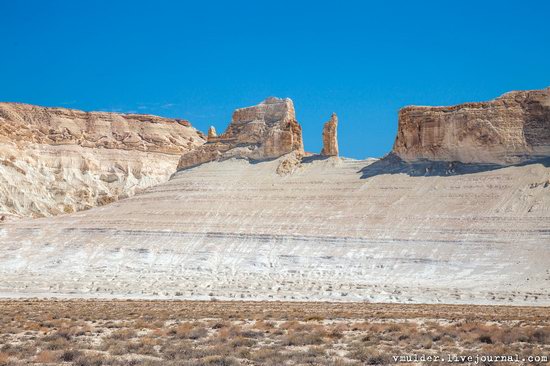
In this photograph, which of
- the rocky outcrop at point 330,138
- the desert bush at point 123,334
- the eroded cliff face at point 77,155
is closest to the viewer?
the desert bush at point 123,334

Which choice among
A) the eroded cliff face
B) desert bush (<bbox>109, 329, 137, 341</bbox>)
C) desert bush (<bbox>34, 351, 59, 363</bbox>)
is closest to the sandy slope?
desert bush (<bbox>109, 329, 137, 341</bbox>)

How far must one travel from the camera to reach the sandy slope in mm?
34781

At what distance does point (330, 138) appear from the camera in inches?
2083

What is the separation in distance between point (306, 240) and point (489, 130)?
13820mm

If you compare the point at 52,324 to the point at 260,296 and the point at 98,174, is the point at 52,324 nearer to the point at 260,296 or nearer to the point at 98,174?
the point at 260,296

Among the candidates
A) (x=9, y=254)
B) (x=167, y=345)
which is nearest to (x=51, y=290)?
(x=9, y=254)

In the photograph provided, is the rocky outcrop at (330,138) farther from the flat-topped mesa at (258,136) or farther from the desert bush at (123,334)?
the desert bush at (123,334)

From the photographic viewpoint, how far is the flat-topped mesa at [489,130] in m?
43.6

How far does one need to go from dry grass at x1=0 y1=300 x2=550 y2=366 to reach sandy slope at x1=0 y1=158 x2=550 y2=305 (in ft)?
28.6

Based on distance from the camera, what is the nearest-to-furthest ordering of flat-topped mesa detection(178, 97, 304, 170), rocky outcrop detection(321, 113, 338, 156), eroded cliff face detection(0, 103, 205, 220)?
rocky outcrop detection(321, 113, 338, 156), flat-topped mesa detection(178, 97, 304, 170), eroded cliff face detection(0, 103, 205, 220)

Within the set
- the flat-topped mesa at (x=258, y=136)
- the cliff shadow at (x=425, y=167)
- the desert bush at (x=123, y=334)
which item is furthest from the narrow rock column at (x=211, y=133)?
the desert bush at (x=123, y=334)

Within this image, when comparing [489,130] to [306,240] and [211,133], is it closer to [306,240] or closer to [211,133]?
[306,240]

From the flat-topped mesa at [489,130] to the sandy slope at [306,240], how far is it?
1.43 meters

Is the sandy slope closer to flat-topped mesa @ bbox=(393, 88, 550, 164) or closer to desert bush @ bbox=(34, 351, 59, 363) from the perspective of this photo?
flat-topped mesa @ bbox=(393, 88, 550, 164)
